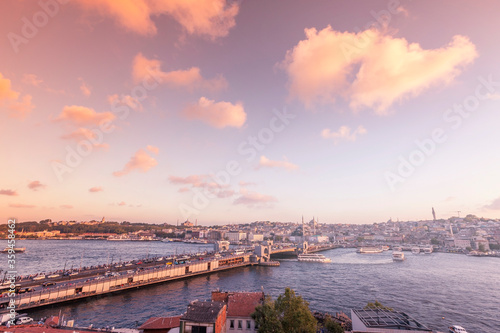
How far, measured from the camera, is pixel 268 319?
1578cm

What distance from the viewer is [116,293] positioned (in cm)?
4028

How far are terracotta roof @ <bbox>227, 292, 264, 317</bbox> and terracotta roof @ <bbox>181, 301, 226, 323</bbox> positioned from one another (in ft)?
16.5

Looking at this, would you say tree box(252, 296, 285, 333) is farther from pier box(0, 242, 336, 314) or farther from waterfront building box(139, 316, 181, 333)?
pier box(0, 242, 336, 314)

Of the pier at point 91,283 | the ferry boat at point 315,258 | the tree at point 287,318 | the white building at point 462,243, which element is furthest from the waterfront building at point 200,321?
the white building at point 462,243

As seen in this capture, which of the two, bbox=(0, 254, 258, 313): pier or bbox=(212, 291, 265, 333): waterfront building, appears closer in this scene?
bbox=(212, 291, 265, 333): waterfront building

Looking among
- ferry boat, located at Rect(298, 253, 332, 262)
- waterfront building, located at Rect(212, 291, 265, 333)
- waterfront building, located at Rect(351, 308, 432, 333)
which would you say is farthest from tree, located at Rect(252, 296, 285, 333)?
ferry boat, located at Rect(298, 253, 332, 262)

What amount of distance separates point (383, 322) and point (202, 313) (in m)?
14.4

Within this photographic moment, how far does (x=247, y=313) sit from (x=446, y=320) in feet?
92.1

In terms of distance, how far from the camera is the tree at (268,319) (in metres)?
15.5

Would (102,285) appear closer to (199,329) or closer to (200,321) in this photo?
(199,329)

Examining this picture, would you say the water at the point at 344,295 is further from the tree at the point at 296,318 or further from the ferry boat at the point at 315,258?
the ferry boat at the point at 315,258

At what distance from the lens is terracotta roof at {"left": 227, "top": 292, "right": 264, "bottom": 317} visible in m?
19.8

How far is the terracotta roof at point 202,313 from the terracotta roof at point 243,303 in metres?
5.03

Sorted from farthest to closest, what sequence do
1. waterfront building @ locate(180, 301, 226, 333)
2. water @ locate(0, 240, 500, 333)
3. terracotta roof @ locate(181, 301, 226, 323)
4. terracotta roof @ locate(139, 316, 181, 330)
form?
water @ locate(0, 240, 500, 333) < terracotta roof @ locate(139, 316, 181, 330) < terracotta roof @ locate(181, 301, 226, 323) < waterfront building @ locate(180, 301, 226, 333)
